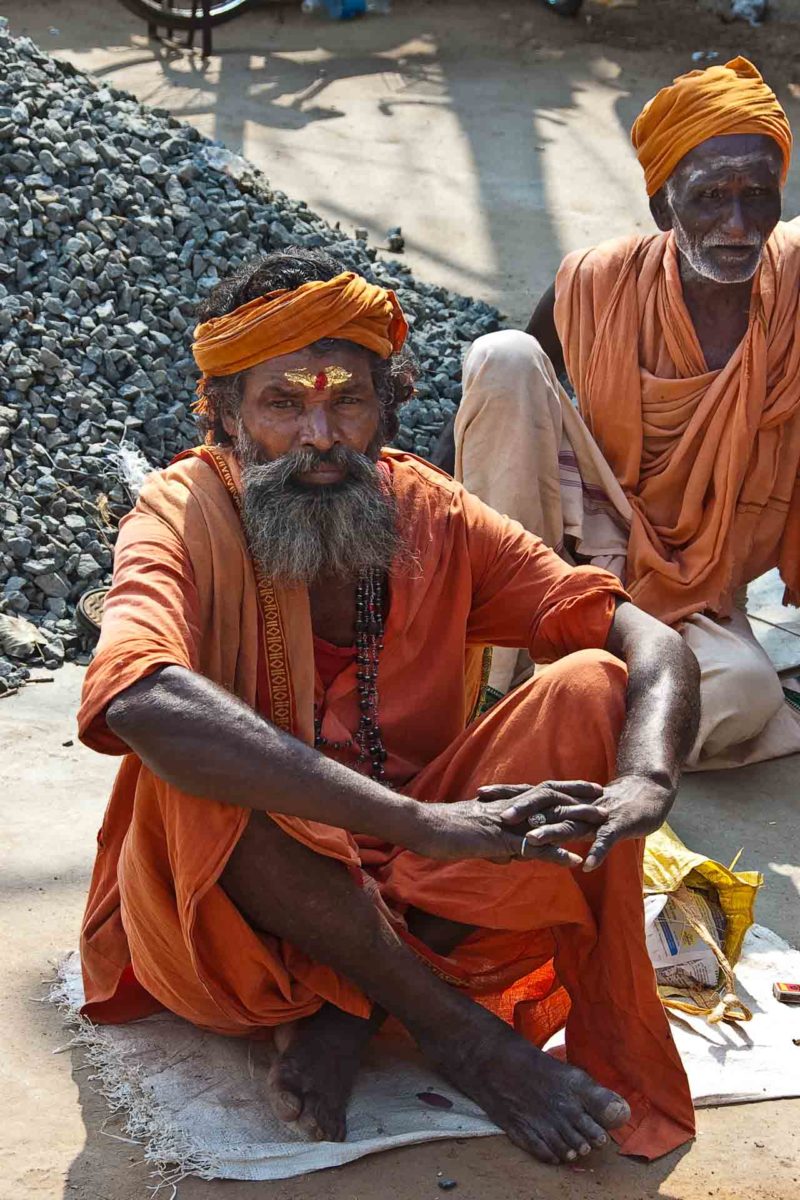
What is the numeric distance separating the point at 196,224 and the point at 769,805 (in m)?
3.51

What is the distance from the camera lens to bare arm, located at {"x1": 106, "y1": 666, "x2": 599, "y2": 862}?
2449 millimetres

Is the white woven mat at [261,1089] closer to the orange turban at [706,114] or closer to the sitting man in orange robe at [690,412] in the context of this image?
the sitting man in orange robe at [690,412]

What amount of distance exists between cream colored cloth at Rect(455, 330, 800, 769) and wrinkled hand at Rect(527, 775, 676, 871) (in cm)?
150

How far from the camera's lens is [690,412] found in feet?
14.0

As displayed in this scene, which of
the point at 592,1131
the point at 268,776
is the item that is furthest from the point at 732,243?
the point at 592,1131

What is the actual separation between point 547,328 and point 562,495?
618mm

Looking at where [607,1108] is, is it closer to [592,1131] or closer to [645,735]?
[592,1131]

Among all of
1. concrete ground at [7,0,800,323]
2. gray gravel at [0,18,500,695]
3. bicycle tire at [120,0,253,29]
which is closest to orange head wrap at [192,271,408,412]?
gray gravel at [0,18,500,695]

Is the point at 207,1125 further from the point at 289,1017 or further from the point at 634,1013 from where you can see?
the point at 634,1013

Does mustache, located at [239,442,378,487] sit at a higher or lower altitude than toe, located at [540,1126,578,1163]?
higher

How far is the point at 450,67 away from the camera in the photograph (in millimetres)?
10180

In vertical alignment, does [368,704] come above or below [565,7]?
below

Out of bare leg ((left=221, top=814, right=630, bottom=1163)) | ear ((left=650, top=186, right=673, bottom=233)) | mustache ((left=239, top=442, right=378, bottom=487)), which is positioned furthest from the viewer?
ear ((left=650, top=186, right=673, bottom=233))

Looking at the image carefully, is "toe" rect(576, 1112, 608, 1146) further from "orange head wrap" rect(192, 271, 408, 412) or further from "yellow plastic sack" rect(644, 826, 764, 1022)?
"orange head wrap" rect(192, 271, 408, 412)
